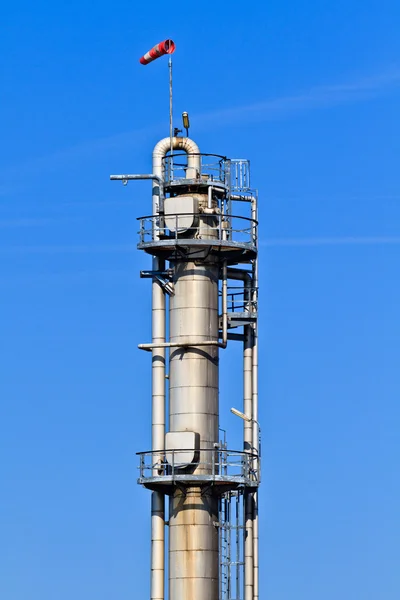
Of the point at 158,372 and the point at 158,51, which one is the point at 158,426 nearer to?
the point at 158,372

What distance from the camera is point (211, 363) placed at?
10606 centimetres

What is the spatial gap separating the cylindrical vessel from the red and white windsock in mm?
7410

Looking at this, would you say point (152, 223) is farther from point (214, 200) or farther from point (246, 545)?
point (246, 545)

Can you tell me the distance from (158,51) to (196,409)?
58.9 ft

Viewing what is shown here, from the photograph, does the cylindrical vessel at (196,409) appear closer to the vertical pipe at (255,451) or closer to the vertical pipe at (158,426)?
the vertical pipe at (158,426)

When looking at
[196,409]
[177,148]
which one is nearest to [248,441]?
[196,409]

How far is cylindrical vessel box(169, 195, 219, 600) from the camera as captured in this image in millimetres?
104188

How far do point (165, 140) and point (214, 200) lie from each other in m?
3.89

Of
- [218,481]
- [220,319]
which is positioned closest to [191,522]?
[218,481]

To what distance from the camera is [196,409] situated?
345 ft

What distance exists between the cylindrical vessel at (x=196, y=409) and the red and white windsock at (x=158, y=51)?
7410 mm

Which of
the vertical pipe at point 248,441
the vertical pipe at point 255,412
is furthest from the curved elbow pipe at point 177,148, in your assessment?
the vertical pipe at point 248,441
